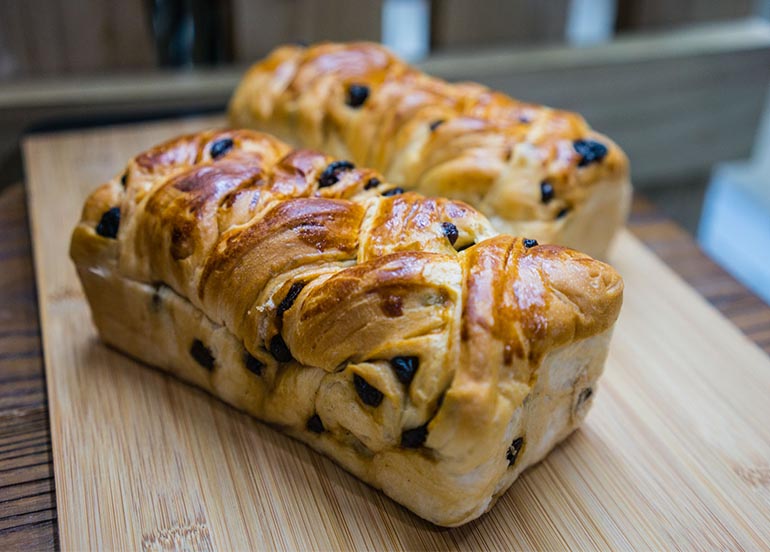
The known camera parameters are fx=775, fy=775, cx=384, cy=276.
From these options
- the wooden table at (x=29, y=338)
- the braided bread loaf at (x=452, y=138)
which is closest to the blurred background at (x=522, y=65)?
the wooden table at (x=29, y=338)

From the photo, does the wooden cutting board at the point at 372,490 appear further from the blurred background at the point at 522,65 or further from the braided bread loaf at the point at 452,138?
the blurred background at the point at 522,65

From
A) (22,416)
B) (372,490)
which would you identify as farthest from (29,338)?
(372,490)

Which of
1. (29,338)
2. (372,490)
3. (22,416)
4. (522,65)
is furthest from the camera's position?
(522,65)

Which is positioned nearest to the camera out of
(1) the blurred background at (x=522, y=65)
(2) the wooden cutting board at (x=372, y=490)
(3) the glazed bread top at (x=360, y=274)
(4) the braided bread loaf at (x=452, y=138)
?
(3) the glazed bread top at (x=360, y=274)

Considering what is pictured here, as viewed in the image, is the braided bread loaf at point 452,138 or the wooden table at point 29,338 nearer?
the wooden table at point 29,338

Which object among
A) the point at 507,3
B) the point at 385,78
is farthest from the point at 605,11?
the point at 385,78

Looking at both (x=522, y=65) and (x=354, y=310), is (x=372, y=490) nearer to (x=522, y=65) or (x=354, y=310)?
(x=354, y=310)

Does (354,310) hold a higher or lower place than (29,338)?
higher
